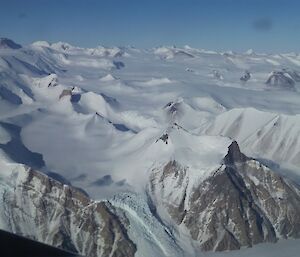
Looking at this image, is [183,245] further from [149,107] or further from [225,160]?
[149,107]

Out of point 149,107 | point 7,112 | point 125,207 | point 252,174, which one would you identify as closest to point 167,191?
point 125,207

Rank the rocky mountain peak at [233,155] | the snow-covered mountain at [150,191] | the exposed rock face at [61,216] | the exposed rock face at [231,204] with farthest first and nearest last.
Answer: the rocky mountain peak at [233,155] → the exposed rock face at [231,204] → the snow-covered mountain at [150,191] → the exposed rock face at [61,216]

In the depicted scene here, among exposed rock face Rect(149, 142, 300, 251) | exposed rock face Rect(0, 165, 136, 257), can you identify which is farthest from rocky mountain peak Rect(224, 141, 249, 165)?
exposed rock face Rect(0, 165, 136, 257)

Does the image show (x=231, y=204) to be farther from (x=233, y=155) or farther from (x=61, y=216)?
(x=61, y=216)

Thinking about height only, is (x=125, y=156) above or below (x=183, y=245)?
above

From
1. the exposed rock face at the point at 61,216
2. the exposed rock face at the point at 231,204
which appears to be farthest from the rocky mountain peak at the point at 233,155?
the exposed rock face at the point at 61,216

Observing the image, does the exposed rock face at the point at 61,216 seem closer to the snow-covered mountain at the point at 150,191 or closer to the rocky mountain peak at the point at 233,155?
the snow-covered mountain at the point at 150,191

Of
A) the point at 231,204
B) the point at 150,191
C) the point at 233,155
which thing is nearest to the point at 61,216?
the point at 150,191
